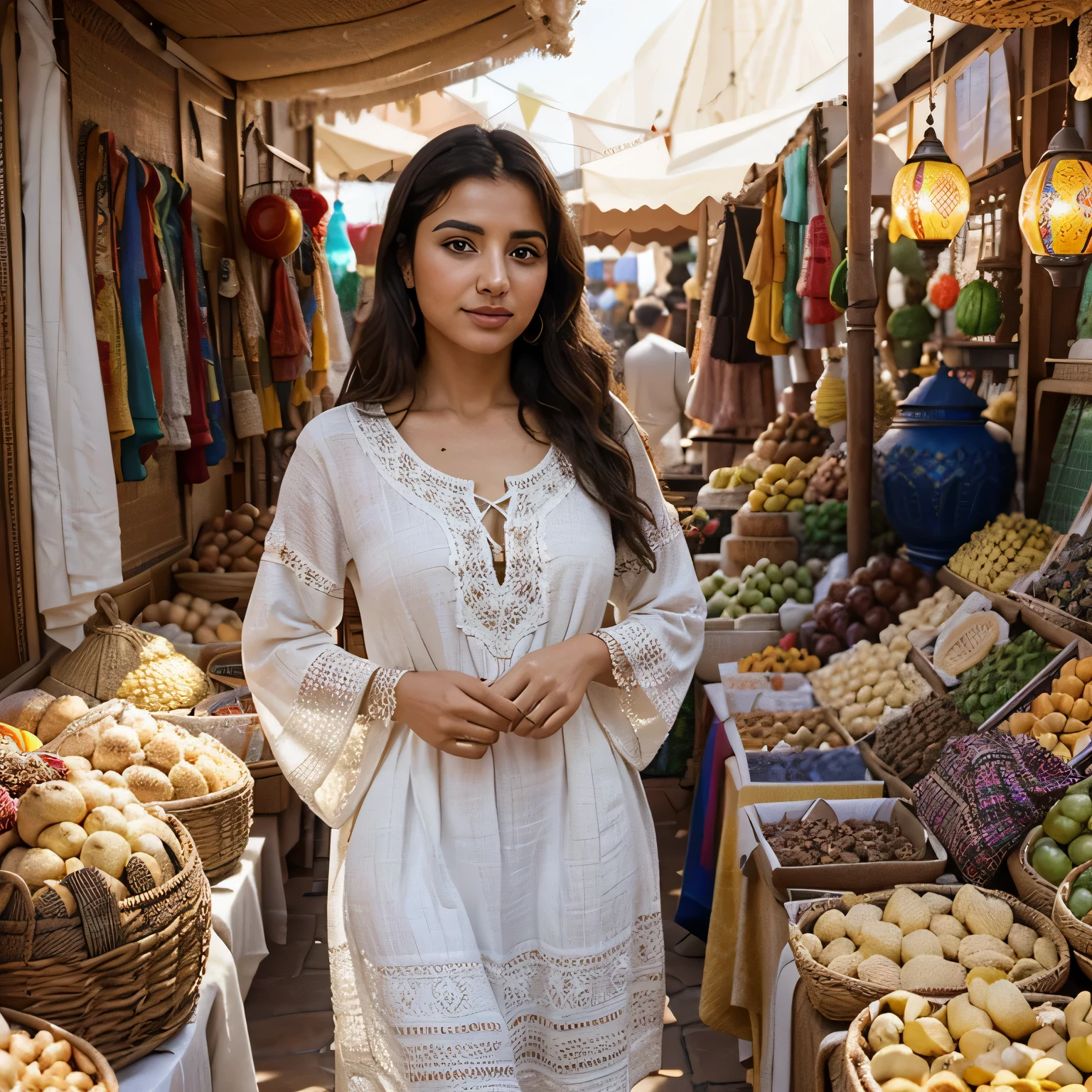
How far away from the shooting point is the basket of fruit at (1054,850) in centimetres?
232

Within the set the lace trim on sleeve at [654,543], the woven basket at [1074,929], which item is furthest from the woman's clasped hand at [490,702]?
the woven basket at [1074,929]

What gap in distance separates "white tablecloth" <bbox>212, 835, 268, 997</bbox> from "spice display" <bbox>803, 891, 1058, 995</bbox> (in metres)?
1.36

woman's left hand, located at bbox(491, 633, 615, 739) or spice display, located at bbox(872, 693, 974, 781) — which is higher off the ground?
woman's left hand, located at bbox(491, 633, 615, 739)

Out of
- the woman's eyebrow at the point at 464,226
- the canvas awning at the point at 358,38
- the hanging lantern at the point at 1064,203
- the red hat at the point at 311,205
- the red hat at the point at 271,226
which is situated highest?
the canvas awning at the point at 358,38

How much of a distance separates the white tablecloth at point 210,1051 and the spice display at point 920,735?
1.81 metres

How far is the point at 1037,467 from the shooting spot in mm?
4438

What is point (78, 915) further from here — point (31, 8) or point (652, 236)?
point (652, 236)

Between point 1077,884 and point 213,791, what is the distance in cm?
195

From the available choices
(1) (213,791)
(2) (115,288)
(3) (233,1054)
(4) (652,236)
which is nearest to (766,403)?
(4) (652,236)

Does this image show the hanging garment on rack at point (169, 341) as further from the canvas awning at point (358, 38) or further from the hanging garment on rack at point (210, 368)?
the canvas awning at point (358, 38)

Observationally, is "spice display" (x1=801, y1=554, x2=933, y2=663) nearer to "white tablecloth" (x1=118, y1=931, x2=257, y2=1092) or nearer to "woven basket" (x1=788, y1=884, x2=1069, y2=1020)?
"woven basket" (x1=788, y1=884, x2=1069, y2=1020)

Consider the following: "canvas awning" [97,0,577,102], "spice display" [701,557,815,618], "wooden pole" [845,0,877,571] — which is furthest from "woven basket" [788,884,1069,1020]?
"canvas awning" [97,0,577,102]

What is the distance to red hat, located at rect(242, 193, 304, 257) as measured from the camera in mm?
5965

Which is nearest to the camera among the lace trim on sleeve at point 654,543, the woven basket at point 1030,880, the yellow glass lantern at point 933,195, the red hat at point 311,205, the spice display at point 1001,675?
the lace trim on sleeve at point 654,543
